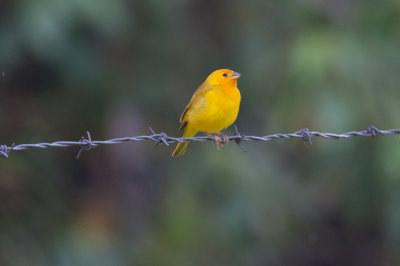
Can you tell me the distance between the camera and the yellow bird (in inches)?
239

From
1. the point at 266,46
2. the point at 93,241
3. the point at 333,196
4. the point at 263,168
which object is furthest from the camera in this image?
the point at 333,196

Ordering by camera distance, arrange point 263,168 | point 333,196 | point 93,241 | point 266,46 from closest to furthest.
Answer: point 93,241, point 263,168, point 266,46, point 333,196

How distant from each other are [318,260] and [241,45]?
13.3ft

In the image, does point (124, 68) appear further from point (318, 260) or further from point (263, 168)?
point (318, 260)

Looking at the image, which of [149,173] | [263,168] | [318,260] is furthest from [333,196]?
[149,173]

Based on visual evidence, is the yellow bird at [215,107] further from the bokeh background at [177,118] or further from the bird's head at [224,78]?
the bokeh background at [177,118]

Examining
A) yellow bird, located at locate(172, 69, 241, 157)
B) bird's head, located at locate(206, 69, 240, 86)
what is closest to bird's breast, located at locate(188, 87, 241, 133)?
yellow bird, located at locate(172, 69, 241, 157)

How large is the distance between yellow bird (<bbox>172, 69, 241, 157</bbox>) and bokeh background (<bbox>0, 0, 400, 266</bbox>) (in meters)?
2.87

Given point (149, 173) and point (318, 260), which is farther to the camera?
point (318, 260)

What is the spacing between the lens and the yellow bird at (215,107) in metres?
6.06

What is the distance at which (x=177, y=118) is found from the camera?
1118 centimetres

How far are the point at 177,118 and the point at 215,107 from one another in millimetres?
5145

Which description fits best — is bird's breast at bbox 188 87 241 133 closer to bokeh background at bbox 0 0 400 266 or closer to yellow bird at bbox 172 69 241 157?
yellow bird at bbox 172 69 241 157

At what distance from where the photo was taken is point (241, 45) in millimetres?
11820
